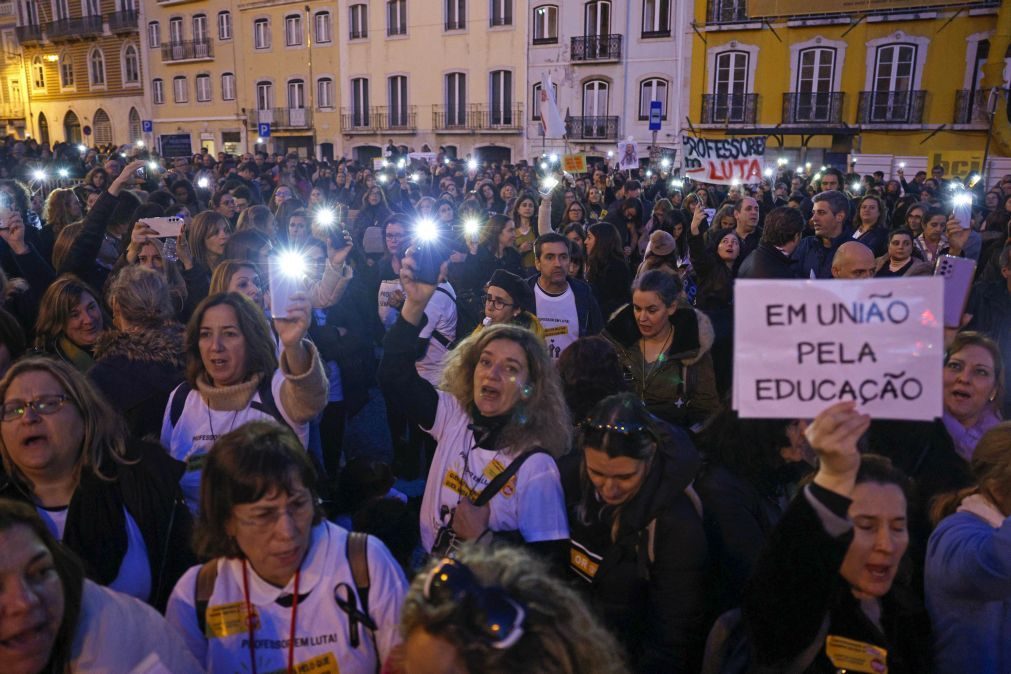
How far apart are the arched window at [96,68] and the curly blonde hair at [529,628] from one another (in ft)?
150

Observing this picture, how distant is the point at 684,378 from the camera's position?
3701 millimetres

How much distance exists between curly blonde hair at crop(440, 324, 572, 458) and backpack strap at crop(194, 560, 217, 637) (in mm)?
1038

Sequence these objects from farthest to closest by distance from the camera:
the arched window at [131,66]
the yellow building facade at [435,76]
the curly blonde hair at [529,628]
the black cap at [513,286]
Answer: the arched window at [131,66] < the yellow building facade at [435,76] < the black cap at [513,286] < the curly blonde hair at [529,628]

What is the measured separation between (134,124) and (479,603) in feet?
143

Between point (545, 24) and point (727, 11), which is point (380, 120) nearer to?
point (545, 24)

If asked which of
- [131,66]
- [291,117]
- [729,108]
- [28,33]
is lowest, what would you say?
[729,108]

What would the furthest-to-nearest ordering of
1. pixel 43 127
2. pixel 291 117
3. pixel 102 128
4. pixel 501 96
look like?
1. pixel 43 127
2. pixel 102 128
3. pixel 291 117
4. pixel 501 96

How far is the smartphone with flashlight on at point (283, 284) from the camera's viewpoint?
108 inches

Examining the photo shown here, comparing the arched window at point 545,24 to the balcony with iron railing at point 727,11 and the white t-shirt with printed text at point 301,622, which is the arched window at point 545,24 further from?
the white t-shirt with printed text at point 301,622

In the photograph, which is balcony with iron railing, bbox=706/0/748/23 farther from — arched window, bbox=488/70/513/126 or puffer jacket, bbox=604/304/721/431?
puffer jacket, bbox=604/304/721/431

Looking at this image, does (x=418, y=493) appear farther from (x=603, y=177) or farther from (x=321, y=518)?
(x=603, y=177)

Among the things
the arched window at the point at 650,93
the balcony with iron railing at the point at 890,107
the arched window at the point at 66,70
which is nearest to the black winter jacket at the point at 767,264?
the balcony with iron railing at the point at 890,107

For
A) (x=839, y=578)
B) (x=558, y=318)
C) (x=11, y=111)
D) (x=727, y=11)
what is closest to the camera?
(x=839, y=578)

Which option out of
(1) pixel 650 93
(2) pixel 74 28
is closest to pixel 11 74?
(2) pixel 74 28
